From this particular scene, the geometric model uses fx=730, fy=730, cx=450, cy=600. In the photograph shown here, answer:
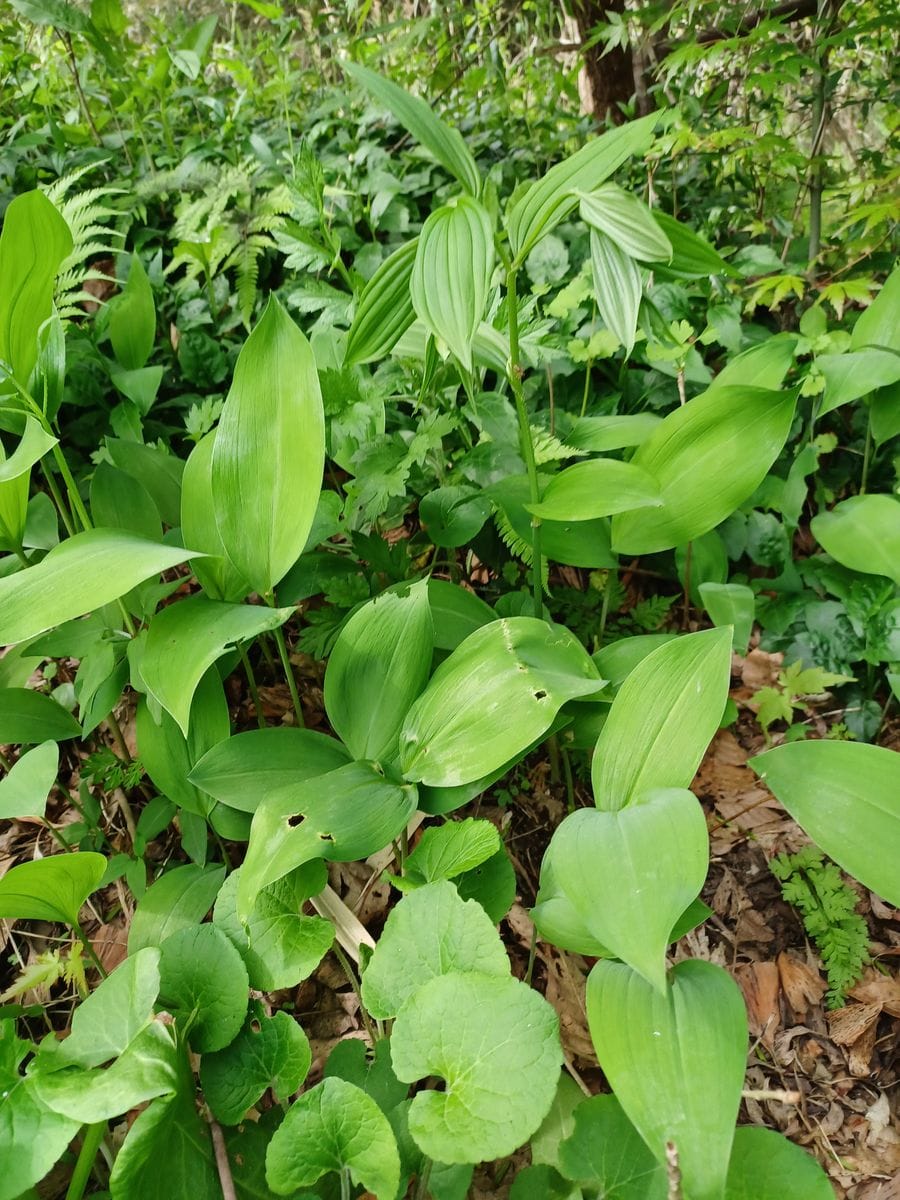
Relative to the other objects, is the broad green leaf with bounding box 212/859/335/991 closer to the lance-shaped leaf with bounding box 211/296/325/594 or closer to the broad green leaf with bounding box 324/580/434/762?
the broad green leaf with bounding box 324/580/434/762

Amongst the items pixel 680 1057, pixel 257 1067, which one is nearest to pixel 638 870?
pixel 680 1057

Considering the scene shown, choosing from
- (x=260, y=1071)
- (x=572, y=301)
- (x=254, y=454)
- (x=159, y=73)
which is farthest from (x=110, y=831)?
(x=159, y=73)

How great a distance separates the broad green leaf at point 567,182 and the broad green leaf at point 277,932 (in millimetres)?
934

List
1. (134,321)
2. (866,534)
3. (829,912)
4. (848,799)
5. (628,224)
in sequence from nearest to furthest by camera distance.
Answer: (628,224), (848,799), (829,912), (866,534), (134,321)

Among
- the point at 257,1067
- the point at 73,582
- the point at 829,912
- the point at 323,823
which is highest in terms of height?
the point at 73,582

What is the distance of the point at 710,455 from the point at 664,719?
1.82ft

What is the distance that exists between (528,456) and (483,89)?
8.56 feet

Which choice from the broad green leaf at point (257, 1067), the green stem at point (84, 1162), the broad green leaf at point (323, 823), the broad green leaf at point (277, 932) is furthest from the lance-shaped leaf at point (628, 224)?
the green stem at point (84, 1162)

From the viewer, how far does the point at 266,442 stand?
3.76 feet

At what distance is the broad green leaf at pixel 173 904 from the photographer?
1.16 metres

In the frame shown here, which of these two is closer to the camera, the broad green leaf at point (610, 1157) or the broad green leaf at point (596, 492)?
the broad green leaf at point (610, 1157)

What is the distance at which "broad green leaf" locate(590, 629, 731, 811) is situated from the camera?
38.1 inches

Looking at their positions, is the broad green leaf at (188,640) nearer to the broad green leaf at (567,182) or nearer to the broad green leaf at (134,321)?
the broad green leaf at (567,182)

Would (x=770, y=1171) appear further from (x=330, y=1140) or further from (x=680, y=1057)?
(x=330, y=1140)
